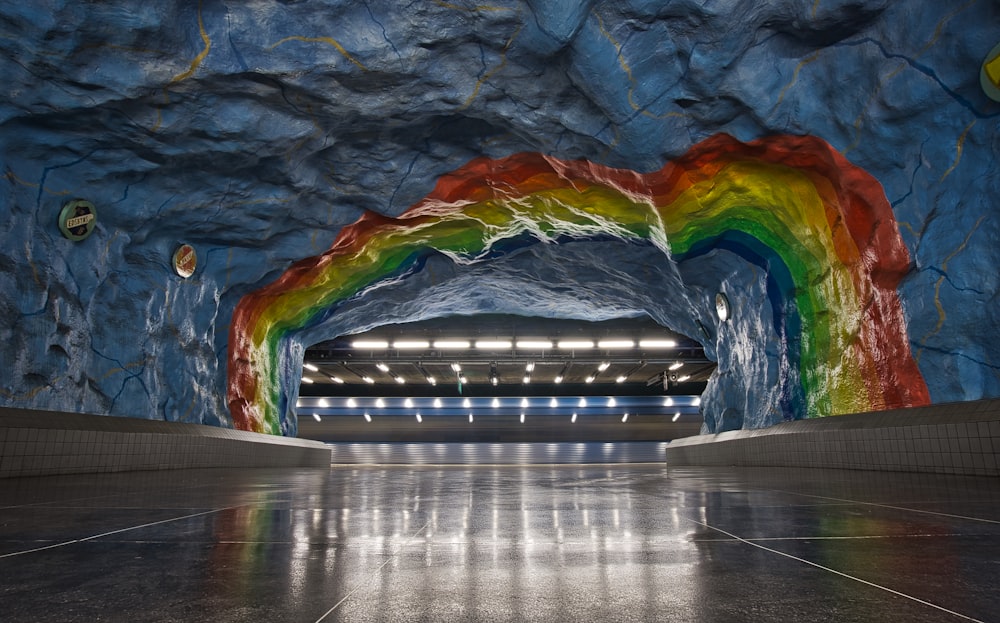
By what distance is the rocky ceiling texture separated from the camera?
611 centimetres

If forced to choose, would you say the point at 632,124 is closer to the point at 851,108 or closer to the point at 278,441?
the point at 851,108

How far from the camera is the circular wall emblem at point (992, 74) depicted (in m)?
5.64

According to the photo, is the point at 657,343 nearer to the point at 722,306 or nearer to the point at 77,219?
the point at 722,306

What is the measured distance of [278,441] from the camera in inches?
493

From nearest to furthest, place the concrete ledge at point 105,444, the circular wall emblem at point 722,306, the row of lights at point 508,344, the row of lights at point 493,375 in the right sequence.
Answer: the concrete ledge at point 105,444
the circular wall emblem at point 722,306
the row of lights at point 508,344
the row of lights at point 493,375

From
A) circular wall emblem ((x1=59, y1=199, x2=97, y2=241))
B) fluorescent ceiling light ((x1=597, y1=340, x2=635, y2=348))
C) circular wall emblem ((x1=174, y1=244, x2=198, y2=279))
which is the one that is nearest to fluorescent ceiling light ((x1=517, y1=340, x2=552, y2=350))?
fluorescent ceiling light ((x1=597, y1=340, x2=635, y2=348))

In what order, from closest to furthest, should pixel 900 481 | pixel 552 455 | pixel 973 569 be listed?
pixel 973 569, pixel 900 481, pixel 552 455

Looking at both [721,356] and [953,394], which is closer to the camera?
[953,394]

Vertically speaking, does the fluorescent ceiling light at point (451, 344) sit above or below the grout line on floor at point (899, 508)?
above

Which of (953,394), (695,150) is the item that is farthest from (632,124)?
(953,394)

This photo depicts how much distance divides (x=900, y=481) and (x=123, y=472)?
8.10 metres

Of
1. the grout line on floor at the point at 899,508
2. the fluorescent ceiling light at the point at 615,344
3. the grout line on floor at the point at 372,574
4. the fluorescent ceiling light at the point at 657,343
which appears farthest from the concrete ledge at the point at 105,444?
the fluorescent ceiling light at the point at 657,343

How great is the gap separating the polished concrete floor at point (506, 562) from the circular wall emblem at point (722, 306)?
298 inches

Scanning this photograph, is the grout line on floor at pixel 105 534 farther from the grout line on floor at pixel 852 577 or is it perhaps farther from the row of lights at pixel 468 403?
the row of lights at pixel 468 403
